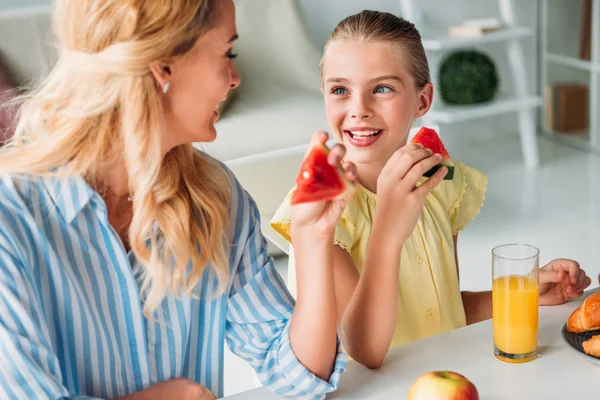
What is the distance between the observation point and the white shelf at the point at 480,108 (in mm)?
4273

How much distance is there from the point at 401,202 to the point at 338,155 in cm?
23

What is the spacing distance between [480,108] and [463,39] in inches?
14.2

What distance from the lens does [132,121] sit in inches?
44.8

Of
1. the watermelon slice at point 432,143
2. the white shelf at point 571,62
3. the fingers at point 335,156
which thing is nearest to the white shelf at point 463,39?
the white shelf at point 571,62

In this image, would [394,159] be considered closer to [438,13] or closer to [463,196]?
[463,196]

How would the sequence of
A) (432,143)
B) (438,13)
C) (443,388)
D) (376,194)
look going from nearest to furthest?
(443,388)
(432,143)
(376,194)
(438,13)

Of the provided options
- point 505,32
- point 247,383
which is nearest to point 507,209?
point 505,32

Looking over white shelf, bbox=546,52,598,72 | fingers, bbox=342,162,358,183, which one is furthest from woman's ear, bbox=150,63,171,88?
white shelf, bbox=546,52,598,72

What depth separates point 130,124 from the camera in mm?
1140

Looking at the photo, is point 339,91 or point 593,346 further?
point 339,91

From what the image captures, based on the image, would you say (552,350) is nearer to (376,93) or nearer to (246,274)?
(246,274)

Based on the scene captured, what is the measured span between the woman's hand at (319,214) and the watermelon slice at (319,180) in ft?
0.04

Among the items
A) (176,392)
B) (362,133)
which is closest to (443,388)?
(176,392)

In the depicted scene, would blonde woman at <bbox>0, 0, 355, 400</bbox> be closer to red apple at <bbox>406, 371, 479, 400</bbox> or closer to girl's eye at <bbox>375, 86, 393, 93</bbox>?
red apple at <bbox>406, 371, 479, 400</bbox>
